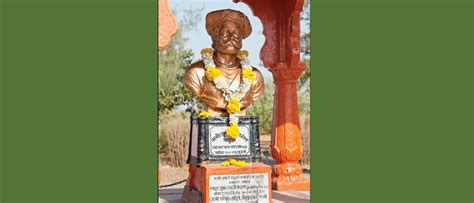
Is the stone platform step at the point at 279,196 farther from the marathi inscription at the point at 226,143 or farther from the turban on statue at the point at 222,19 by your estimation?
the turban on statue at the point at 222,19

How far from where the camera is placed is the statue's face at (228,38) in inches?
288

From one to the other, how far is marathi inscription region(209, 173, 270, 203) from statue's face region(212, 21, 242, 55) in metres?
1.53

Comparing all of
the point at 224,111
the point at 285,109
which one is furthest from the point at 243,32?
the point at 285,109

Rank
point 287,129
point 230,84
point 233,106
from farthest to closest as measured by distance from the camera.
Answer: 1. point 287,129
2. point 230,84
3. point 233,106

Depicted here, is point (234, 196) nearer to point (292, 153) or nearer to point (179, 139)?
point (292, 153)

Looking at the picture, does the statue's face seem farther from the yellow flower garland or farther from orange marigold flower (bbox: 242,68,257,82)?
the yellow flower garland

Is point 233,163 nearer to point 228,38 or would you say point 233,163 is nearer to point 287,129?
point 228,38

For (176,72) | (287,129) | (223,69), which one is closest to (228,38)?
(223,69)

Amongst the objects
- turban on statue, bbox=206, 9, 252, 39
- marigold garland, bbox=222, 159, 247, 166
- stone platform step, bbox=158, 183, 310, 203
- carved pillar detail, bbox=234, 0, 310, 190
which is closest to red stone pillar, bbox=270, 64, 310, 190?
carved pillar detail, bbox=234, 0, 310, 190

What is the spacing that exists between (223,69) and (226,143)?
0.93m

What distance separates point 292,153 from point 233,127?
6.60 feet

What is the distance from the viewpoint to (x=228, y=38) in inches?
288

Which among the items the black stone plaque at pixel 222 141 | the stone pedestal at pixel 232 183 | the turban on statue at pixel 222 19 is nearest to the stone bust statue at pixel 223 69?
the turban on statue at pixel 222 19

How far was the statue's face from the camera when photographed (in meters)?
7.31
